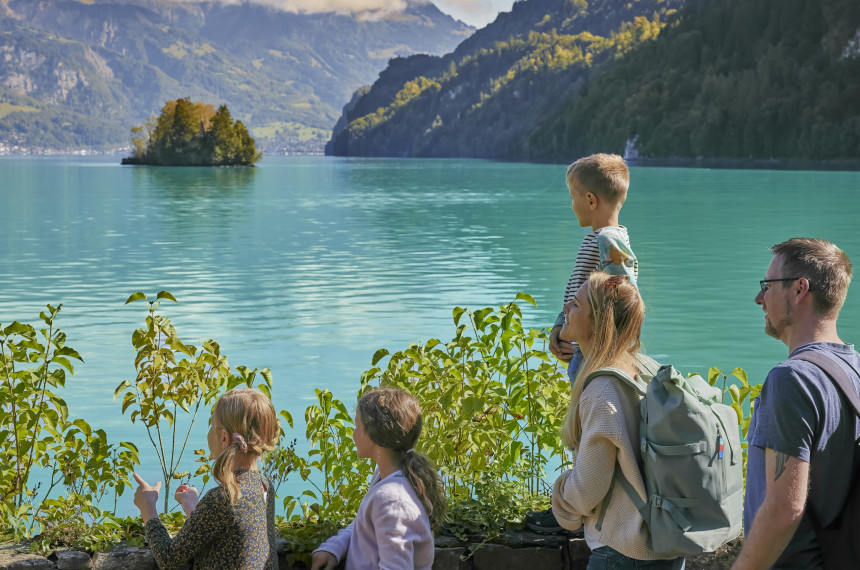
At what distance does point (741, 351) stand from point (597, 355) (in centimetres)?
1235

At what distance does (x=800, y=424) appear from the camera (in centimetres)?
244

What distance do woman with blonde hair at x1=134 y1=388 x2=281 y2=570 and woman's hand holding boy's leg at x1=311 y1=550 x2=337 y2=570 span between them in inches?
10.6

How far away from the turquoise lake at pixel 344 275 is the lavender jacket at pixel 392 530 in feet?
16.4

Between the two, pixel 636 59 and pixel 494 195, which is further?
pixel 636 59

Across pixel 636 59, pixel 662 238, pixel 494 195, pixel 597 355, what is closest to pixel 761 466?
pixel 597 355

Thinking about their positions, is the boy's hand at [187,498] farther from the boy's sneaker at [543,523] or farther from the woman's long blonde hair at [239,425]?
the boy's sneaker at [543,523]

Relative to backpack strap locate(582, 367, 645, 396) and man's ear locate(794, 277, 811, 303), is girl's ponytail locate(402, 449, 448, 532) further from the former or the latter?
man's ear locate(794, 277, 811, 303)

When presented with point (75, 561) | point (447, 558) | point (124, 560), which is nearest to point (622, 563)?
point (447, 558)

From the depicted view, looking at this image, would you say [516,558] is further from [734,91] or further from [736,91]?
[734,91]

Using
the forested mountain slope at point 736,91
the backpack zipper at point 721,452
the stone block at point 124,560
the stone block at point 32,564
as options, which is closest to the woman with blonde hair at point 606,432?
the backpack zipper at point 721,452

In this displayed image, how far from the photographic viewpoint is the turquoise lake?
13805mm

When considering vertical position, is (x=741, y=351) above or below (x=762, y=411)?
below

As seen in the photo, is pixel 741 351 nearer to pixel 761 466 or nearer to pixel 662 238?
pixel 761 466

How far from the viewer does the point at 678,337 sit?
15.4 meters
